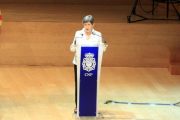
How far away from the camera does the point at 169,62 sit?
593 centimetres

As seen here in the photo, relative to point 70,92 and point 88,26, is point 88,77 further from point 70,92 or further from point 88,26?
point 70,92

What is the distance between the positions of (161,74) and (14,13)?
109 inches

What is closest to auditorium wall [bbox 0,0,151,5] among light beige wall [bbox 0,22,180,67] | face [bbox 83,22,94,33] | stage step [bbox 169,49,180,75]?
light beige wall [bbox 0,22,180,67]

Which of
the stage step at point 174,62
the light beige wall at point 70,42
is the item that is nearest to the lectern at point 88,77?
the light beige wall at point 70,42

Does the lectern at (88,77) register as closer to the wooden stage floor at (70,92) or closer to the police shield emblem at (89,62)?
the police shield emblem at (89,62)

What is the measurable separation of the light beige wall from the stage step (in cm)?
11

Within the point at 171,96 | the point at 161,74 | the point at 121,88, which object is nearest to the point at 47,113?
the point at 121,88

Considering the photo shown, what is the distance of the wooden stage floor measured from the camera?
4.43 meters

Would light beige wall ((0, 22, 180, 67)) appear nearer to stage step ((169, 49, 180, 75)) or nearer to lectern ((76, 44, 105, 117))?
stage step ((169, 49, 180, 75))

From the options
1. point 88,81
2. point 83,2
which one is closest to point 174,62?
point 88,81

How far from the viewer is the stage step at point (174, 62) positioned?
5.73m

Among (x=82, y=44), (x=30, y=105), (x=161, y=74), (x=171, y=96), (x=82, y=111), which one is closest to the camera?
(x=82, y=44)

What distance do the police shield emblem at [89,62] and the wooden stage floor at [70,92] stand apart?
0.70m

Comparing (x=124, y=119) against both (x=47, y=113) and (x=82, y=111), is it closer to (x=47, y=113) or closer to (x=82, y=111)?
(x=82, y=111)
